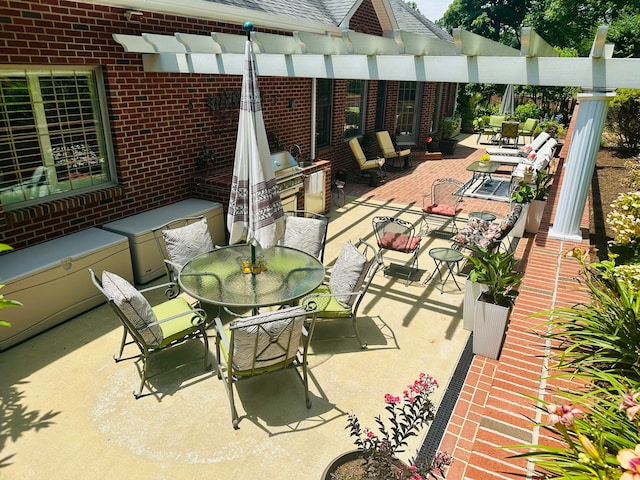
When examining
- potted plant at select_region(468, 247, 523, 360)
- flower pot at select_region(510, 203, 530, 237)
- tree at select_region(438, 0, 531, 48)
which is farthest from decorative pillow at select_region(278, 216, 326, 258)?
tree at select_region(438, 0, 531, 48)

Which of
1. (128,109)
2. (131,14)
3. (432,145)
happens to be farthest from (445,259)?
(432,145)

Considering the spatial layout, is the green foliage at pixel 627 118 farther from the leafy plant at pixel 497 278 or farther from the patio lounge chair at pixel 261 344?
the patio lounge chair at pixel 261 344

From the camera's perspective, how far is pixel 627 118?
1298cm

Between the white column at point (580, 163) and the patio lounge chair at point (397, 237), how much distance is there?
6.36 ft

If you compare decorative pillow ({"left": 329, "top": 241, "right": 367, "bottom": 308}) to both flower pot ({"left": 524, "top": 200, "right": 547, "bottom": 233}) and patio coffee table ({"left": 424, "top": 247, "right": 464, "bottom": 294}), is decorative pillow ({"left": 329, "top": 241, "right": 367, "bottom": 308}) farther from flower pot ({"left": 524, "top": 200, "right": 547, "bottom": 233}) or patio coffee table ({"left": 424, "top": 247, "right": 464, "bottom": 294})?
flower pot ({"left": 524, "top": 200, "right": 547, "bottom": 233})

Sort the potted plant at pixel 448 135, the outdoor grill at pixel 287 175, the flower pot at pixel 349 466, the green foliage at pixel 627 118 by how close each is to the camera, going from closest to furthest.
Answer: the flower pot at pixel 349 466 → the outdoor grill at pixel 287 175 → the green foliage at pixel 627 118 → the potted plant at pixel 448 135

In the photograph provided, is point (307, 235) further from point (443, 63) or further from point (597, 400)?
point (597, 400)

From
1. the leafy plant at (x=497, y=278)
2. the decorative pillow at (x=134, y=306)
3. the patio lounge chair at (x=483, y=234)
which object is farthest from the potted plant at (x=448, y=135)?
the decorative pillow at (x=134, y=306)

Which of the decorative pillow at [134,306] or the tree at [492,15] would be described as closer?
the decorative pillow at [134,306]

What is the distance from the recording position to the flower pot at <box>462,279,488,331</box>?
16.7ft

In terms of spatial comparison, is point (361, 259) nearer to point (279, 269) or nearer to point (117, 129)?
point (279, 269)

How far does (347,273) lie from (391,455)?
8.70ft

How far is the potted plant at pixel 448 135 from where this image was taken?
55.5ft

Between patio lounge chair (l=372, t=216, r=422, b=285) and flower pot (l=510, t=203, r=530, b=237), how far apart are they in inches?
75.1
